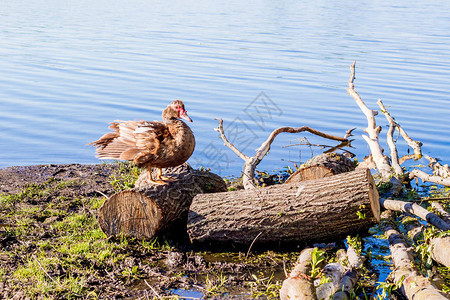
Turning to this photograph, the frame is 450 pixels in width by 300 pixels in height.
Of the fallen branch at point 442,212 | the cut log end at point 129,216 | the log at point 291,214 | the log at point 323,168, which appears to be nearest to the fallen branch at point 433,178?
the fallen branch at point 442,212

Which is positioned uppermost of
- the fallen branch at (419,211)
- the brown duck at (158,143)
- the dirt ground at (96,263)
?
the brown duck at (158,143)

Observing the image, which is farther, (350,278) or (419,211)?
(419,211)

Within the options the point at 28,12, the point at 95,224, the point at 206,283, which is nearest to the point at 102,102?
the point at 95,224

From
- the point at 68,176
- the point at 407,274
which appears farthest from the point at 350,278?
the point at 68,176

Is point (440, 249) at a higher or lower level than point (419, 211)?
lower

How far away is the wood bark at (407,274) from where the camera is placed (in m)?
4.72

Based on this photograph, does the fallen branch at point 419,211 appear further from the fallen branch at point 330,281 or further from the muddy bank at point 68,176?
the muddy bank at point 68,176

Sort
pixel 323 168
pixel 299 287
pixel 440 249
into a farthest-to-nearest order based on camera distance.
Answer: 1. pixel 323 168
2. pixel 440 249
3. pixel 299 287

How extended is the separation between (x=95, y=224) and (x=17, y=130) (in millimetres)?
6011

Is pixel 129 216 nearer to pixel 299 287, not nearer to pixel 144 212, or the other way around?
pixel 144 212

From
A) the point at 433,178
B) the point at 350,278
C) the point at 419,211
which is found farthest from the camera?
the point at 433,178

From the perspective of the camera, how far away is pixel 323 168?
25.4 ft

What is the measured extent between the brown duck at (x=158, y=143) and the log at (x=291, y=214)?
2.19 feet

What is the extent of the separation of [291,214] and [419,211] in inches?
62.4
